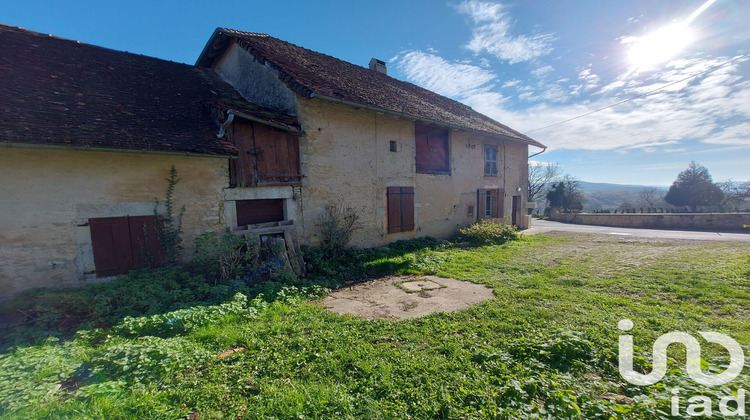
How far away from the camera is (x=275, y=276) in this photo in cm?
572

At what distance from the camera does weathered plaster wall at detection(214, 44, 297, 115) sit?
25.5ft

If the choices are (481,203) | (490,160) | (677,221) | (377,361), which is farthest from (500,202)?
(377,361)

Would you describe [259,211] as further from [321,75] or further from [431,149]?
[431,149]

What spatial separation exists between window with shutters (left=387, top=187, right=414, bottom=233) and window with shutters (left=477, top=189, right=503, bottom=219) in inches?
167

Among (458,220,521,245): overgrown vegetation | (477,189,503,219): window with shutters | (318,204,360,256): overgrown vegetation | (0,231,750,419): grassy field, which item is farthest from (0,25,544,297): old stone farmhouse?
(0,231,750,419): grassy field

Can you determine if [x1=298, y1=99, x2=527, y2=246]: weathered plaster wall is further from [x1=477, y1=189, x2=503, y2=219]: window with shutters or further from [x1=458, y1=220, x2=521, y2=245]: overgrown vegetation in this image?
[x1=458, y1=220, x2=521, y2=245]: overgrown vegetation

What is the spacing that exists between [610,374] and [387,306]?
2817 mm

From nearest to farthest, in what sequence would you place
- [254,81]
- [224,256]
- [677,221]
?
1. [224,256]
2. [254,81]
3. [677,221]

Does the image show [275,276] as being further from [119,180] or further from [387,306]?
[119,180]

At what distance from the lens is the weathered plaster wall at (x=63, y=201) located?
15.5 ft

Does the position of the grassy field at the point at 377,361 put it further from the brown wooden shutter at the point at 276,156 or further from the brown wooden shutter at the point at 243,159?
the brown wooden shutter at the point at 276,156

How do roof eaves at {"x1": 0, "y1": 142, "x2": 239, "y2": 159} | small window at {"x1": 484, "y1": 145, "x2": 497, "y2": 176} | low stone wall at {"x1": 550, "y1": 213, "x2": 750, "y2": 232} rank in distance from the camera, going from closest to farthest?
roof eaves at {"x1": 0, "y1": 142, "x2": 239, "y2": 159}
small window at {"x1": 484, "y1": 145, "x2": 497, "y2": 176}
low stone wall at {"x1": 550, "y1": 213, "x2": 750, "y2": 232}

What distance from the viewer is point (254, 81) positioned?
8641 mm

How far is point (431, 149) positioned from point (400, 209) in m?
2.73
